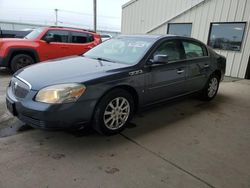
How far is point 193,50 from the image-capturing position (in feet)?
12.9

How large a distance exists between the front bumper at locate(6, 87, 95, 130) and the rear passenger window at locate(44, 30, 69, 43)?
4772mm

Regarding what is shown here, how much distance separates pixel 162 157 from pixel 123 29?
10.5 metres

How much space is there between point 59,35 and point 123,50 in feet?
14.2

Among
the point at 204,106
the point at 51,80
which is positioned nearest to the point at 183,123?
the point at 204,106

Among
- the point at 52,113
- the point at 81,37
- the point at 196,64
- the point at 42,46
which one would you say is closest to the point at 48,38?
the point at 42,46

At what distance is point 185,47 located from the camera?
12.2 ft

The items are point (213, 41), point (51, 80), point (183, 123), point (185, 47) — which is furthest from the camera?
point (213, 41)

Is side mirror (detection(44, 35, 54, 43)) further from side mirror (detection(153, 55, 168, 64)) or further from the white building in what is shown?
the white building

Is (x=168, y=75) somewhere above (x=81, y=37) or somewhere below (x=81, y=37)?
below

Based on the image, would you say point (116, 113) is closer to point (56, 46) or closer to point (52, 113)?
point (52, 113)

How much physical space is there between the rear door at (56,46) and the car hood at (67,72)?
384 centimetres

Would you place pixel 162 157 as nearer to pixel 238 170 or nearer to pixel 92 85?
pixel 238 170

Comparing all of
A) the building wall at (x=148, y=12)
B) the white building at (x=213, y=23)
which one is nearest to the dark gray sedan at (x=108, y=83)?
the white building at (x=213, y=23)

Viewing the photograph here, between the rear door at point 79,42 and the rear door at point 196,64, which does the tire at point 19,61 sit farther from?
the rear door at point 196,64
